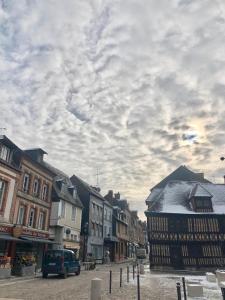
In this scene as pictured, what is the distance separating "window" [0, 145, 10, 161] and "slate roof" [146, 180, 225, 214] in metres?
16.9

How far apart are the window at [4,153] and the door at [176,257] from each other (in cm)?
1956

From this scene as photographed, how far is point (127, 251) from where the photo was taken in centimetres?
6247

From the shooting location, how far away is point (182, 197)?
34.2m

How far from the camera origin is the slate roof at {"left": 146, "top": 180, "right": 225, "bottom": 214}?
31.9 meters

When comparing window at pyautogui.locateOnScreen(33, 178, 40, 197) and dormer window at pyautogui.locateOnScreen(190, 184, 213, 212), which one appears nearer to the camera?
window at pyautogui.locateOnScreen(33, 178, 40, 197)

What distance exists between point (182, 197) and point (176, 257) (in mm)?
7249

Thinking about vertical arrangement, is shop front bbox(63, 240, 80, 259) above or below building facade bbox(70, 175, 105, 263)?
below

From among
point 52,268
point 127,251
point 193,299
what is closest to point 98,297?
point 193,299

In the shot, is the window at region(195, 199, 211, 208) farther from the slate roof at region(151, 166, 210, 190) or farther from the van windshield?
the van windshield

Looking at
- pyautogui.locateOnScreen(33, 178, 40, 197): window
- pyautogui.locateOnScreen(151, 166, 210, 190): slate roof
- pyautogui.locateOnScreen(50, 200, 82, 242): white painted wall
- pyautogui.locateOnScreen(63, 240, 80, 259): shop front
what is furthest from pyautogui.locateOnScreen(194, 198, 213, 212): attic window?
pyautogui.locateOnScreen(33, 178, 40, 197): window

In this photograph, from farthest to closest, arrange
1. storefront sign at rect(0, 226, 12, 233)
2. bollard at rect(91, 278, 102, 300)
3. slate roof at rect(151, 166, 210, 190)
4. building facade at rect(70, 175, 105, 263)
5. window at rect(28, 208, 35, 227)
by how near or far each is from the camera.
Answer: slate roof at rect(151, 166, 210, 190)
building facade at rect(70, 175, 105, 263)
window at rect(28, 208, 35, 227)
storefront sign at rect(0, 226, 12, 233)
bollard at rect(91, 278, 102, 300)

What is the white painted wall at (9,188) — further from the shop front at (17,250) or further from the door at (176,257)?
the door at (176,257)

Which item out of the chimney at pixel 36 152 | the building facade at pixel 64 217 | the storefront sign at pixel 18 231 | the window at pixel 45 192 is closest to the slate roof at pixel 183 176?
the building facade at pixel 64 217

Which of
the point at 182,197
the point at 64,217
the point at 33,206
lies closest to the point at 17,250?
the point at 33,206
